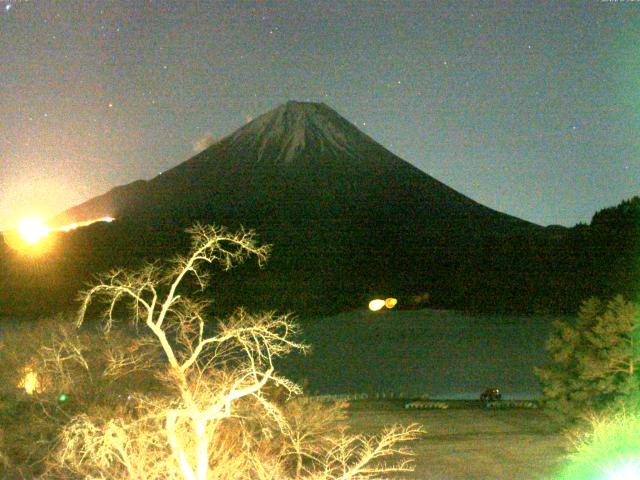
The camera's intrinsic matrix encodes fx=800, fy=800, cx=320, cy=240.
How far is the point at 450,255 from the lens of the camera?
214 feet

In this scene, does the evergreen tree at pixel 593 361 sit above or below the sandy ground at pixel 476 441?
above

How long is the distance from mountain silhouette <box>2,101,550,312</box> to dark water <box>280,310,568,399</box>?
4.74m

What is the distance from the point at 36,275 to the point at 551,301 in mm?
34886

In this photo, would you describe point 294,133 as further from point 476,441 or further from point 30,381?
point 30,381

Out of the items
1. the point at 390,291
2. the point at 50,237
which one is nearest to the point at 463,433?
the point at 390,291

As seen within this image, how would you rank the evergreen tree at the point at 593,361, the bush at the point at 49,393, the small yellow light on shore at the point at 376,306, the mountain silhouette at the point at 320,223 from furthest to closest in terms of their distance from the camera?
1. the mountain silhouette at the point at 320,223
2. the small yellow light on shore at the point at 376,306
3. the evergreen tree at the point at 593,361
4. the bush at the point at 49,393

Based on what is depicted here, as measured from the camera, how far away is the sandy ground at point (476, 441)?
13797 millimetres

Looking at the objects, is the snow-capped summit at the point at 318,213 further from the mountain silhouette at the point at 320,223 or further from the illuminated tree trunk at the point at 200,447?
the illuminated tree trunk at the point at 200,447

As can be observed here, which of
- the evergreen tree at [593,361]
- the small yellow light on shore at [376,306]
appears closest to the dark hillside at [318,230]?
the small yellow light on shore at [376,306]

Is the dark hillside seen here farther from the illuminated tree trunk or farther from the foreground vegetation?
the illuminated tree trunk

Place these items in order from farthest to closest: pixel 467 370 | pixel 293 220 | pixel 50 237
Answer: pixel 293 220 → pixel 50 237 → pixel 467 370

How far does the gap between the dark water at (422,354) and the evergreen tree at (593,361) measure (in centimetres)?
1100

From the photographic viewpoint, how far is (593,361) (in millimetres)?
16219

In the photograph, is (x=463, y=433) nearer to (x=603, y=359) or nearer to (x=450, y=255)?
(x=603, y=359)
